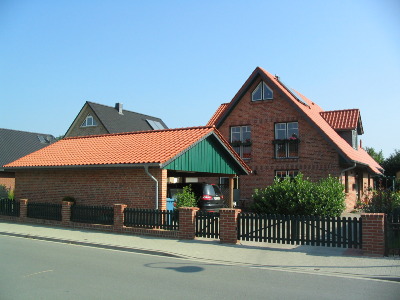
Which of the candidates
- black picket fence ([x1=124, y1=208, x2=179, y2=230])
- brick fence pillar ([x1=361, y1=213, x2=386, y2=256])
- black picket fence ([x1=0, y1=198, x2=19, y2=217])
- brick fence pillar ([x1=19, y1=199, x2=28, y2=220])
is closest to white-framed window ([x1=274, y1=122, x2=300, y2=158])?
black picket fence ([x1=124, y1=208, x2=179, y2=230])

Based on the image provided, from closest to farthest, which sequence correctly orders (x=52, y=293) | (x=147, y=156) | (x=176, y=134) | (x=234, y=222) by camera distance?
(x=52, y=293) → (x=234, y=222) → (x=147, y=156) → (x=176, y=134)

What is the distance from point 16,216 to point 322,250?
46.3 feet

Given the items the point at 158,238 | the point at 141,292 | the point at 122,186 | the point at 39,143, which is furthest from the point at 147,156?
the point at 39,143

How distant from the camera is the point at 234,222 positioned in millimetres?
12086

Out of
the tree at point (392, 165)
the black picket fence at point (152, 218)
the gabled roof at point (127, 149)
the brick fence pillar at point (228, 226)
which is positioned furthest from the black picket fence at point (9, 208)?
the tree at point (392, 165)

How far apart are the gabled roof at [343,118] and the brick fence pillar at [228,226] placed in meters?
16.7

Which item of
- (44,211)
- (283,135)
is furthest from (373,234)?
(283,135)

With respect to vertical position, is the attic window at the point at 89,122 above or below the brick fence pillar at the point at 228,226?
above

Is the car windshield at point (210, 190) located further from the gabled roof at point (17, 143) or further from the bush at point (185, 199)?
the gabled roof at point (17, 143)

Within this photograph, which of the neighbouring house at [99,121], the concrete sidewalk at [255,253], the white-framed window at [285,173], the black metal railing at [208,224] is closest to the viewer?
the concrete sidewalk at [255,253]

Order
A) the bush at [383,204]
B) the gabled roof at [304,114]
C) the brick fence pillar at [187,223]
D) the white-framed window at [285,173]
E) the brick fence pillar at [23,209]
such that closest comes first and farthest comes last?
1. the brick fence pillar at [187,223]
2. the bush at [383,204]
3. the brick fence pillar at [23,209]
4. the gabled roof at [304,114]
5. the white-framed window at [285,173]

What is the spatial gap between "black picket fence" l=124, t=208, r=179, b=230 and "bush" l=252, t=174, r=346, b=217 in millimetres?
6366

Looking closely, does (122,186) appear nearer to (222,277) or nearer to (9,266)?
(9,266)

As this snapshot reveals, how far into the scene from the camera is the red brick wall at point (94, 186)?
48.1ft
